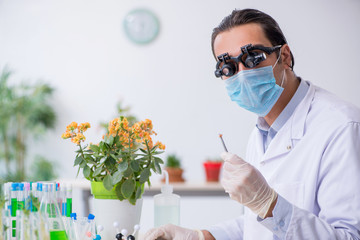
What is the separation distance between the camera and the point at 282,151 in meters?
1.41

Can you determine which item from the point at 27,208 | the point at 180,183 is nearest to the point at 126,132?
the point at 27,208

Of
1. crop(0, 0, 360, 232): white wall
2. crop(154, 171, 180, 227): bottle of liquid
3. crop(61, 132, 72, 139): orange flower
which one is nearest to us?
crop(61, 132, 72, 139): orange flower

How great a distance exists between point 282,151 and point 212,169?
220 centimetres

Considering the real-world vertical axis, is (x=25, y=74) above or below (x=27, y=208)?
above

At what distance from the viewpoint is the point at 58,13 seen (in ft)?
16.3

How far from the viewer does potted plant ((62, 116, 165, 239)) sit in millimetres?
1351

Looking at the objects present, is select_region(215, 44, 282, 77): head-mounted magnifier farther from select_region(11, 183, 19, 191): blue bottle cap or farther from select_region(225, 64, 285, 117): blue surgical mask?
select_region(11, 183, 19, 191): blue bottle cap

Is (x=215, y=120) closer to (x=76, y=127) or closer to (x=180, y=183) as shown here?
(x=180, y=183)

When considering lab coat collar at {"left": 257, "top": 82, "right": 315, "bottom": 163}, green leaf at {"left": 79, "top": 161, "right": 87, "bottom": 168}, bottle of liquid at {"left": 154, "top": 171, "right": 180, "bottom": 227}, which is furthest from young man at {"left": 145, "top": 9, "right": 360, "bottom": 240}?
green leaf at {"left": 79, "top": 161, "right": 87, "bottom": 168}

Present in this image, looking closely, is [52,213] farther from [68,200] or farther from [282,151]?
[282,151]

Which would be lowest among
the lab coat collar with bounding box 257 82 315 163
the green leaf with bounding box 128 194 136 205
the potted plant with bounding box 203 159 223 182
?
the potted plant with bounding box 203 159 223 182

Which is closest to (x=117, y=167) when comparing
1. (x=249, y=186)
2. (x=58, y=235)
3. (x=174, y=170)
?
(x=58, y=235)

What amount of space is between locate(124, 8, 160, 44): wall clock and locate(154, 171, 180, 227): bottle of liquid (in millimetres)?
3701

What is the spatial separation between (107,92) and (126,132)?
3.65m
